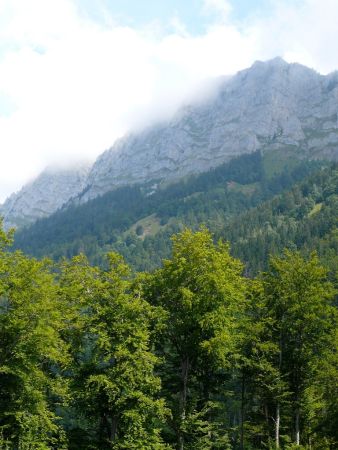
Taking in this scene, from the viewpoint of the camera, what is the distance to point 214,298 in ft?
118

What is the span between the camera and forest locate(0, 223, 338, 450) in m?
30.7

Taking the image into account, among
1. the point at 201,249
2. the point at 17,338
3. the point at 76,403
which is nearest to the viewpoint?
the point at 17,338

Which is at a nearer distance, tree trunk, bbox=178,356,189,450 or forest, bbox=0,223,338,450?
forest, bbox=0,223,338,450

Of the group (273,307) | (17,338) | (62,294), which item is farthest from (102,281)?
(273,307)

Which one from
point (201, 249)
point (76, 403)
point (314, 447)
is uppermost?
point (201, 249)

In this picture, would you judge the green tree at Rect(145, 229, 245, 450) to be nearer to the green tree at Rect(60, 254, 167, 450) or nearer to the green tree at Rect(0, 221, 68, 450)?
the green tree at Rect(60, 254, 167, 450)

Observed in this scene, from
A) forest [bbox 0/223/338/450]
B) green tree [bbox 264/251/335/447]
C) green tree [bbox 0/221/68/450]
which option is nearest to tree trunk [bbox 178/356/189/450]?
forest [bbox 0/223/338/450]

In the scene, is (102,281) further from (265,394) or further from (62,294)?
(265,394)

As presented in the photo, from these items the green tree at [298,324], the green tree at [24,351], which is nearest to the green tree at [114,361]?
the green tree at [24,351]

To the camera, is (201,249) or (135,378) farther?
(201,249)

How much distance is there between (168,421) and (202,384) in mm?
6529

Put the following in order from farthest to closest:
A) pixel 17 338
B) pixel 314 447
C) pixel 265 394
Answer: pixel 314 447 < pixel 265 394 < pixel 17 338

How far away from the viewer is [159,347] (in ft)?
126

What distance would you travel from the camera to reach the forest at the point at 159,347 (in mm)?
30656
